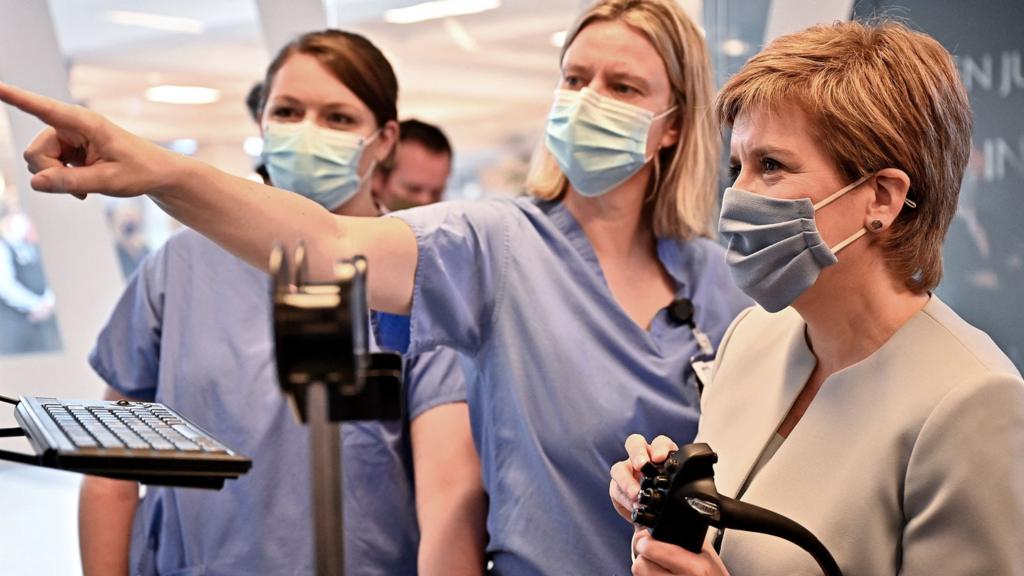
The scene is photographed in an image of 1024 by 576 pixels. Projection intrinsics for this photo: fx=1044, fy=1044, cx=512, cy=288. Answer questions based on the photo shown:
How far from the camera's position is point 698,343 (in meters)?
1.83

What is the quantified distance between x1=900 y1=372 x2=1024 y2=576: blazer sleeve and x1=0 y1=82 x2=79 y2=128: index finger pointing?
99 cm

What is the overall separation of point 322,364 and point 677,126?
4.63 ft

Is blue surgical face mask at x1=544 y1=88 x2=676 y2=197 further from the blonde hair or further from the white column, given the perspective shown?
the white column

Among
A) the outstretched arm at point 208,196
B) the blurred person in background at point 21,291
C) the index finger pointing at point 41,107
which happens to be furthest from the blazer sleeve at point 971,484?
the blurred person in background at point 21,291

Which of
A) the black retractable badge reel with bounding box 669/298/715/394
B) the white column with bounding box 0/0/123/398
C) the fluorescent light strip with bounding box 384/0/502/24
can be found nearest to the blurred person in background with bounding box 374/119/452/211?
the white column with bounding box 0/0/123/398

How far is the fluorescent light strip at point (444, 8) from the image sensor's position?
18.1 ft

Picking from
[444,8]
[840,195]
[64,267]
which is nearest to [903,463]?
[840,195]

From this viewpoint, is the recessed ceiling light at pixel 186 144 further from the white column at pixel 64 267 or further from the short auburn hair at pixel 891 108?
the short auburn hair at pixel 891 108

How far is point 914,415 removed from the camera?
1.23 m

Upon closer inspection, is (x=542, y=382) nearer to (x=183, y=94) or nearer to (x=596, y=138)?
(x=596, y=138)

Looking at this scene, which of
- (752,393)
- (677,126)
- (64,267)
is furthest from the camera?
(64,267)

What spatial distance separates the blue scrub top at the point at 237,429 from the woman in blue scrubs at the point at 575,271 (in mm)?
204

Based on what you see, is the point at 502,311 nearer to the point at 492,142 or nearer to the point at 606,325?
the point at 606,325

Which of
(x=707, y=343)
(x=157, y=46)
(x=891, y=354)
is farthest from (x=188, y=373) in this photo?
(x=157, y=46)
